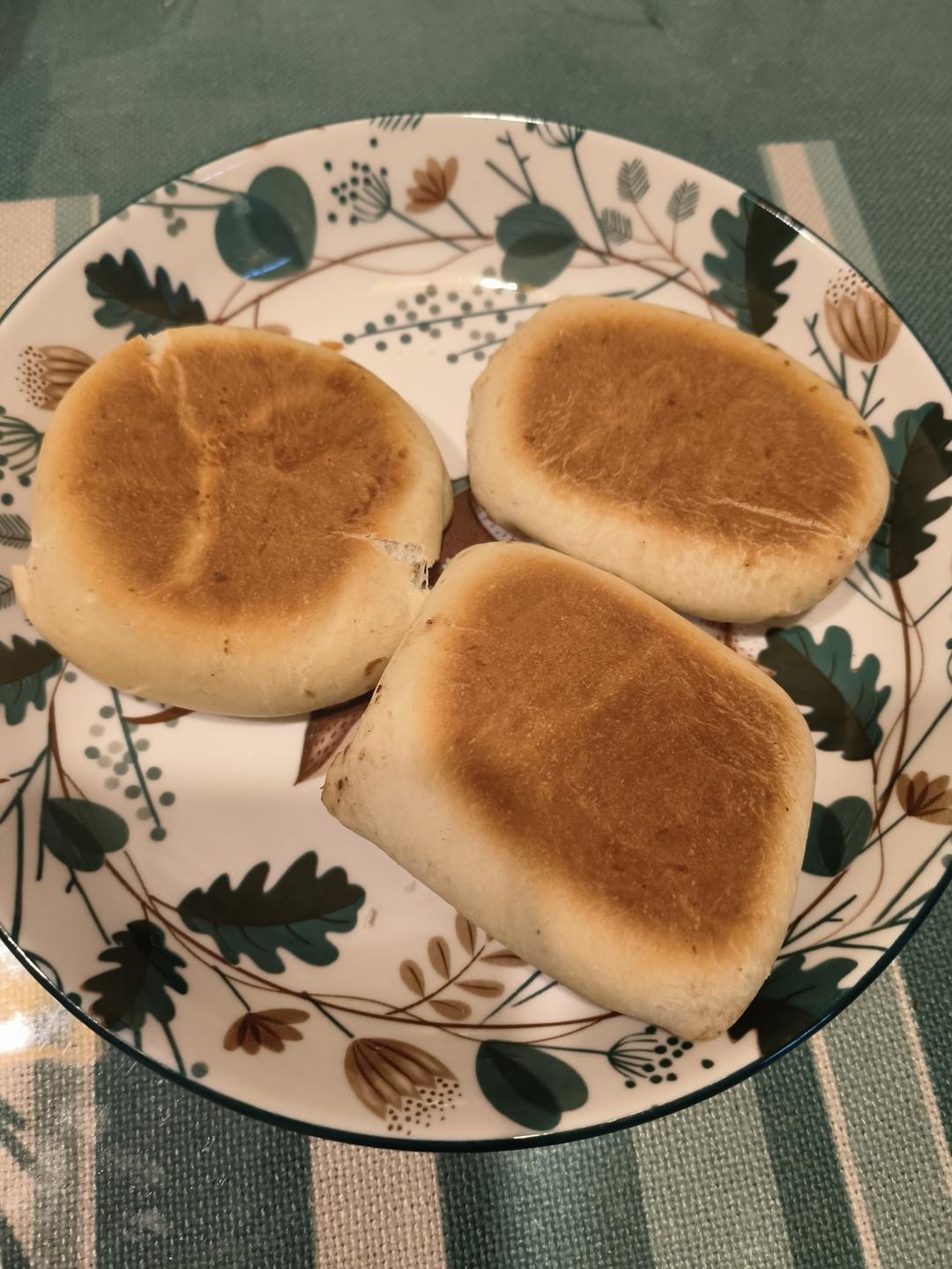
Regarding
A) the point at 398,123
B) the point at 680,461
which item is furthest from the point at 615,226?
the point at 680,461

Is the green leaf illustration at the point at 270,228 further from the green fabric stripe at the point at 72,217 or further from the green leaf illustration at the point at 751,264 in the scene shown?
the green leaf illustration at the point at 751,264

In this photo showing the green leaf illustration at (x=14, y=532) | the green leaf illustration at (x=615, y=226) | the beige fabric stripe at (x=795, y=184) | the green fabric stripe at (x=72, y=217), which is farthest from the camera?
the beige fabric stripe at (x=795, y=184)

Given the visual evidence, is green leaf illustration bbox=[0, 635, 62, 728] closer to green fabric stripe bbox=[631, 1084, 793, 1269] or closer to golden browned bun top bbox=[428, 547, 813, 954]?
golden browned bun top bbox=[428, 547, 813, 954]

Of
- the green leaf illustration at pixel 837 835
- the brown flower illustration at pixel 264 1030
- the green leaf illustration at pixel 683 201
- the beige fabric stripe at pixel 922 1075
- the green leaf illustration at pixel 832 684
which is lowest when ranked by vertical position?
the beige fabric stripe at pixel 922 1075

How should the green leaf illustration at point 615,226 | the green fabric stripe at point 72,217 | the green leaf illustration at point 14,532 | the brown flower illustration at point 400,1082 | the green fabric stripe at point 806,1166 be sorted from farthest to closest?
the green fabric stripe at point 72,217
the green leaf illustration at point 615,226
the green leaf illustration at point 14,532
the green fabric stripe at point 806,1166
the brown flower illustration at point 400,1082

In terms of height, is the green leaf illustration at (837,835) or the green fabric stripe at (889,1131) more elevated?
the green leaf illustration at (837,835)

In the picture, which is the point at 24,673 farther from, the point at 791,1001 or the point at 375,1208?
the point at 791,1001

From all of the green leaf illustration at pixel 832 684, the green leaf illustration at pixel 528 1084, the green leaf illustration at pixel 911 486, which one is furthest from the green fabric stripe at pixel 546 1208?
the green leaf illustration at pixel 911 486

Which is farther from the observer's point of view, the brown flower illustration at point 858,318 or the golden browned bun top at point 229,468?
the brown flower illustration at point 858,318

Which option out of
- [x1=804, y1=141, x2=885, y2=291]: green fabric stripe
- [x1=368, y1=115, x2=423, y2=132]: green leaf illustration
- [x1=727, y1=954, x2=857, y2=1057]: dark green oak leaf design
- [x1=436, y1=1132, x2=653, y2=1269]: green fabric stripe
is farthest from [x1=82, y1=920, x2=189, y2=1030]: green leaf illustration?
[x1=804, y1=141, x2=885, y2=291]: green fabric stripe
